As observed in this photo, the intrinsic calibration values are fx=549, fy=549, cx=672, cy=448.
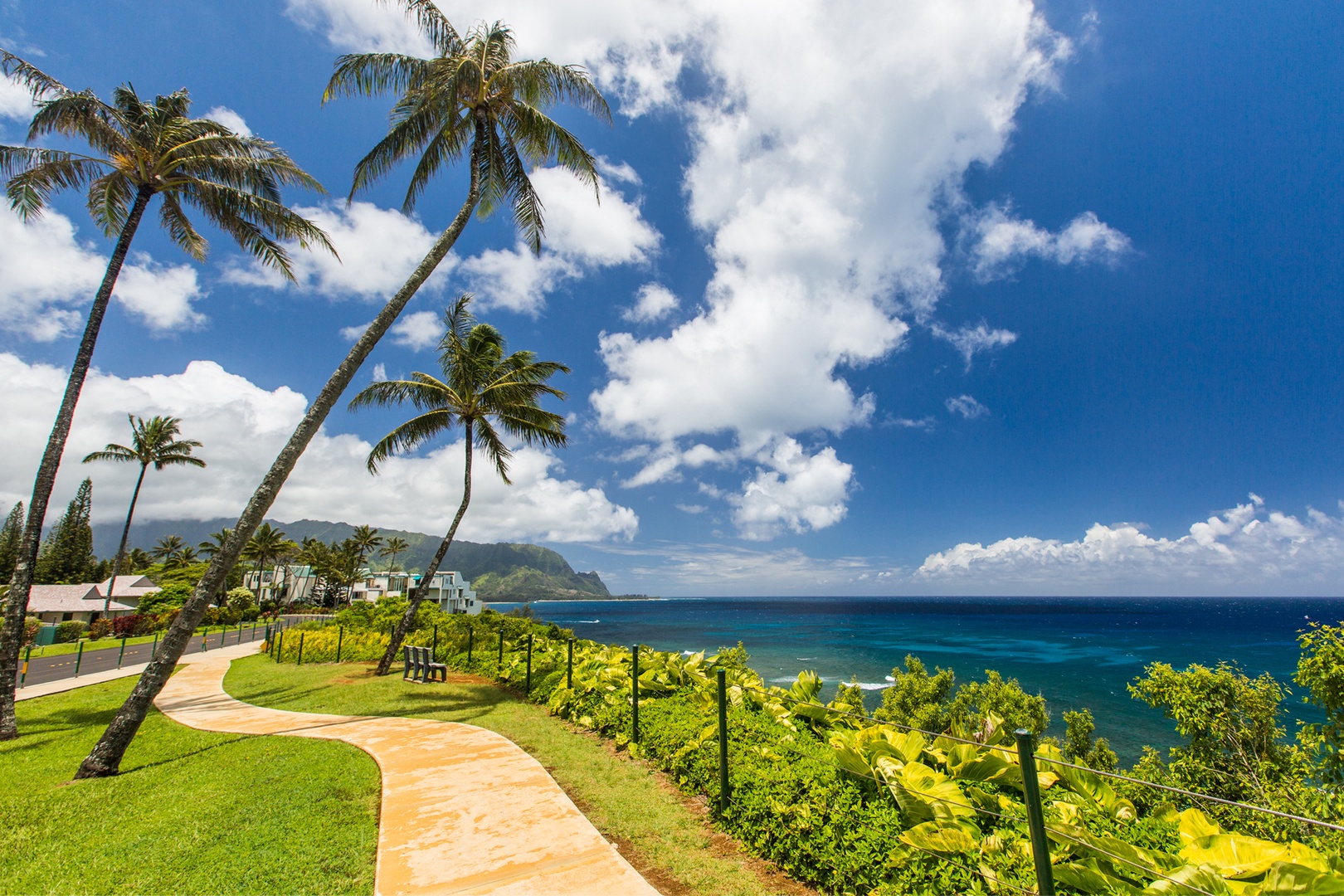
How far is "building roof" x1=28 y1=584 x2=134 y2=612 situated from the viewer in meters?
38.3

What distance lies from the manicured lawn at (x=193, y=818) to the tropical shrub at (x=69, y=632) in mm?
30765

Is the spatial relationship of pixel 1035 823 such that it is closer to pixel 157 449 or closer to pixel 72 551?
pixel 157 449

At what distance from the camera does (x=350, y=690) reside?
37.6ft

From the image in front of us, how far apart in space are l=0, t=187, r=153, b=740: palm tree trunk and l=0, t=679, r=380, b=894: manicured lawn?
1.00 metres

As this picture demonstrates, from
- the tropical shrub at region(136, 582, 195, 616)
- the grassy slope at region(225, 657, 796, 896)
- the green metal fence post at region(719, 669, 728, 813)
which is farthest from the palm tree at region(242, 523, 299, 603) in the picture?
the green metal fence post at region(719, 669, 728, 813)

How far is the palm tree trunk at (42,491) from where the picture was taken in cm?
817

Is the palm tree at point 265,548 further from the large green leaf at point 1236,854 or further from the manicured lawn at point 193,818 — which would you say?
the large green leaf at point 1236,854

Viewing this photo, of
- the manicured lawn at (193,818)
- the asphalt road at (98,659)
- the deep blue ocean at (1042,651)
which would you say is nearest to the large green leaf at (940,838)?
the manicured lawn at (193,818)

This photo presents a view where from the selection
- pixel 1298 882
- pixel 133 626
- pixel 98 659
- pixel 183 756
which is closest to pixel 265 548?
pixel 133 626

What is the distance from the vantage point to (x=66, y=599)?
4006 cm

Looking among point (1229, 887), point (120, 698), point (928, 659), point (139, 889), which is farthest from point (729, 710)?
point (928, 659)

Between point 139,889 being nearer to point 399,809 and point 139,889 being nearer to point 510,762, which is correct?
point 399,809

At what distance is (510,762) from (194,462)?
123 ft

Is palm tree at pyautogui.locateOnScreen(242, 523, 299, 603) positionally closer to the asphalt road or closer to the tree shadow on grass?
the asphalt road
